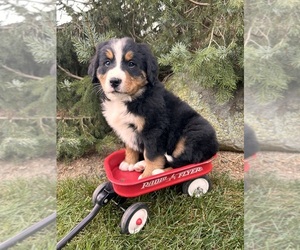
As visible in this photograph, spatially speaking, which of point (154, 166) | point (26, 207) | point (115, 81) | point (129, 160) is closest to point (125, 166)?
point (129, 160)

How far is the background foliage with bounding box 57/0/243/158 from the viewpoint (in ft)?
5.67

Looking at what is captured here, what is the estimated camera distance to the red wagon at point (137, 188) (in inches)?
58.1

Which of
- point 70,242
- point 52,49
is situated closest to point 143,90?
point 70,242

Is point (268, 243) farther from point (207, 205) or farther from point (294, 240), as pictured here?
point (207, 205)

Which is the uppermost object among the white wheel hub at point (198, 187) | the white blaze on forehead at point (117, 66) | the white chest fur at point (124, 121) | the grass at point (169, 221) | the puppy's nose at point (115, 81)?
the white blaze on forehead at point (117, 66)

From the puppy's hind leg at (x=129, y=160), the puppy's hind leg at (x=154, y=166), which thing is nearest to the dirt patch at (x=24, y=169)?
the puppy's hind leg at (x=154, y=166)

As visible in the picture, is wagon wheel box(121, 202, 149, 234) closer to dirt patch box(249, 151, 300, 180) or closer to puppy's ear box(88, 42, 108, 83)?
puppy's ear box(88, 42, 108, 83)

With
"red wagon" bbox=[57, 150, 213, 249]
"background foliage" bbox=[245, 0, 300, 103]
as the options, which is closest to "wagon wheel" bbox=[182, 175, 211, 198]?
"red wagon" bbox=[57, 150, 213, 249]

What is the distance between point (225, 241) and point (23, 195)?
2.92ft

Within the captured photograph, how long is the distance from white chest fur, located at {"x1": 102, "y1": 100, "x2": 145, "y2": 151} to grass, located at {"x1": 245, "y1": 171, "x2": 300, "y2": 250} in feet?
2.58

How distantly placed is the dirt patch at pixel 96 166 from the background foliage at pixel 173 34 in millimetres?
390

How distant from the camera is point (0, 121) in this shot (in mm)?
740

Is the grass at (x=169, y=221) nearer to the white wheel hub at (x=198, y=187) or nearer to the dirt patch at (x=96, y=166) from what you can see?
the white wheel hub at (x=198, y=187)

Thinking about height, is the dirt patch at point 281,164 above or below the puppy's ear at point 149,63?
below
